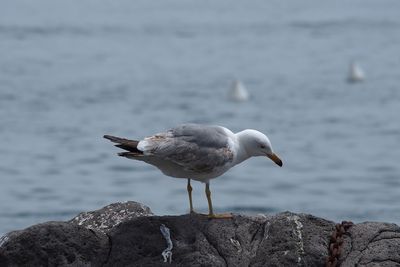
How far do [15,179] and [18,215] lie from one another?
3.11 metres

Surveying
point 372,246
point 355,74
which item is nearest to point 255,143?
point 372,246

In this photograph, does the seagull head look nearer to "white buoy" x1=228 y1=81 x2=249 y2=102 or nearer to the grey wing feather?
the grey wing feather

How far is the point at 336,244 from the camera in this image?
599cm

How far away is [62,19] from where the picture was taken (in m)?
41.8

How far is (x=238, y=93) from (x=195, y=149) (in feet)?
64.2

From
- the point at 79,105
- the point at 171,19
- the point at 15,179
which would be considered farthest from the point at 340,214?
the point at 171,19

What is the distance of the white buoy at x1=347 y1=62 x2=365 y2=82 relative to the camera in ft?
93.3

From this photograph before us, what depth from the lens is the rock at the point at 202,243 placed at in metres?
5.99

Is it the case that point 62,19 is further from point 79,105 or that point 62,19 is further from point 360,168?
point 360,168

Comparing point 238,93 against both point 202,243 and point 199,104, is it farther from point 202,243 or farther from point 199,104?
point 202,243

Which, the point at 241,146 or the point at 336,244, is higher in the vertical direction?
the point at 241,146

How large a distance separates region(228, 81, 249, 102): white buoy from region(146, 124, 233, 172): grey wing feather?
62.8 ft

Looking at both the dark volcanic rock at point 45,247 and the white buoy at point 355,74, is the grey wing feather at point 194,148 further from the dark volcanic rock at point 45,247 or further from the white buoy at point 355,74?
the white buoy at point 355,74

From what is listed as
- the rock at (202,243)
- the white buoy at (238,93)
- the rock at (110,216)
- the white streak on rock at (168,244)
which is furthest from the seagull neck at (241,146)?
the white buoy at (238,93)
